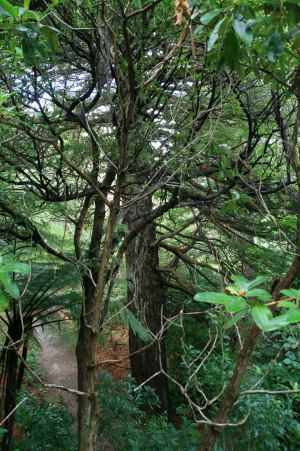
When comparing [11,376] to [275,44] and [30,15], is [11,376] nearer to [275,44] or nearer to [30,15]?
[30,15]

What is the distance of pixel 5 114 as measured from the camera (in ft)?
6.02

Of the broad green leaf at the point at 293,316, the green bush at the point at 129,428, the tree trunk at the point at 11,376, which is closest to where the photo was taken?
the broad green leaf at the point at 293,316

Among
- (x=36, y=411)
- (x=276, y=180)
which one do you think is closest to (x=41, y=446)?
(x=36, y=411)

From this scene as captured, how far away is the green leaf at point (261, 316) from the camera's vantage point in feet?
2.66

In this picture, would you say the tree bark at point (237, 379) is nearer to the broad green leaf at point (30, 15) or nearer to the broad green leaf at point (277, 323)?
the broad green leaf at point (277, 323)

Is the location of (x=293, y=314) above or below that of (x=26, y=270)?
below

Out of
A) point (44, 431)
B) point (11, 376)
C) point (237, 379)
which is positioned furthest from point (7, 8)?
point (44, 431)

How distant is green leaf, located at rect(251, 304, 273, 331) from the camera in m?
0.81

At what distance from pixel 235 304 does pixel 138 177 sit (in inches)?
87.3

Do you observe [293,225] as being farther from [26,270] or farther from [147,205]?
[26,270]

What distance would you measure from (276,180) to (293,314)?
2869mm

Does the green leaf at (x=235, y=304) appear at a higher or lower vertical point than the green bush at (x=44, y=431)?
higher

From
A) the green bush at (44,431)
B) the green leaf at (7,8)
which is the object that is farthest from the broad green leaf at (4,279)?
the green bush at (44,431)

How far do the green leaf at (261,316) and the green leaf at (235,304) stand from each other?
1.0 inches
